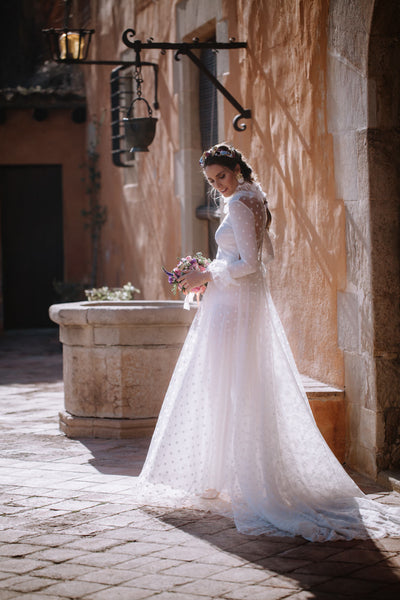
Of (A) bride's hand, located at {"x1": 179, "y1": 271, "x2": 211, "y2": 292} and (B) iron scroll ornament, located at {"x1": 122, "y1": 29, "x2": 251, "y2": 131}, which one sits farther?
(B) iron scroll ornament, located at {"x1": 122, "y1": 29, "x2": 251, "y2": 131}

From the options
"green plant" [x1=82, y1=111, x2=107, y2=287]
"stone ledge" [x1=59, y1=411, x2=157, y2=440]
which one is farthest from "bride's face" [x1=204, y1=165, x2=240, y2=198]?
"green plant" [x1=82, y1=111, x2=107, y2=287]

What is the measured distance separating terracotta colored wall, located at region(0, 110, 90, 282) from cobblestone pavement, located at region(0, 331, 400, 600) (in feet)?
25.8

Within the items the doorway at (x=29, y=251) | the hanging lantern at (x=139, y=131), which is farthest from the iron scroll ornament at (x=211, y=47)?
the doorway at (x=29, y=251)

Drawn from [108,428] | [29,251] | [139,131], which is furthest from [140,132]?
[29,251]

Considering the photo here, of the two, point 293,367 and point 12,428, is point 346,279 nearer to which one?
point 293,367

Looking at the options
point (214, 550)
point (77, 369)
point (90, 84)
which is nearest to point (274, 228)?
point (77, 369)

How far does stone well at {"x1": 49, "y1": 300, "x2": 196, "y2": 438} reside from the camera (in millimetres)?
6109

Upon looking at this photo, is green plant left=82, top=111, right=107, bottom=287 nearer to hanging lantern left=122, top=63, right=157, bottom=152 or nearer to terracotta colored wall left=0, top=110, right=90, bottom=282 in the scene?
terracotta colored wall left=0, top=110, right=90, bottom=282

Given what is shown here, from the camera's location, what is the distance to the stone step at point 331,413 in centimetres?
524

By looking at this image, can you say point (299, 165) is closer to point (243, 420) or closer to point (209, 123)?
point (243, 420)

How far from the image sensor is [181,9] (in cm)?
834

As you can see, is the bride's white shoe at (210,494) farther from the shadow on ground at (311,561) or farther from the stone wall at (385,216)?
the stone wall at (385,216)

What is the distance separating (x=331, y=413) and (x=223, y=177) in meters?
1.57

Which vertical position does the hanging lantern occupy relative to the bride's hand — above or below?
above
